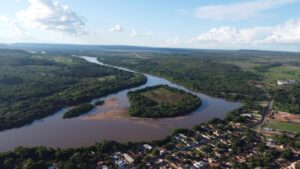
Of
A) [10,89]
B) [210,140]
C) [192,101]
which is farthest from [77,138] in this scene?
[10,89]

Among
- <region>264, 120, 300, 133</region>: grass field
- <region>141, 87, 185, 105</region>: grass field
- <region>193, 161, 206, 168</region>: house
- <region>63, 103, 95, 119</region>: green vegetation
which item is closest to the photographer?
<region>193, 161, 206, 168</region>: house

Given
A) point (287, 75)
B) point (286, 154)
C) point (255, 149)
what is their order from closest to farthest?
point (286, 154)
point (255, 149)
point (287, 75)

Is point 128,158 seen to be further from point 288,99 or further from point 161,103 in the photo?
point 288,99

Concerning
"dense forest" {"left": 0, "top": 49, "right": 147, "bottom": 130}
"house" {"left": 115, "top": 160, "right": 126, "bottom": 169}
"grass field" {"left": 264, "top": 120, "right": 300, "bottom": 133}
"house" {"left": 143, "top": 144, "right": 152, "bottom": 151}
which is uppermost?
"dense forest" {"left": 0, "top": 49, "right": 147, "bottom": 130}

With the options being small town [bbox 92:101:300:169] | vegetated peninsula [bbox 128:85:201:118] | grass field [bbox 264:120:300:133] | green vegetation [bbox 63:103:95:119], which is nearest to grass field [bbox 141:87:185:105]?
vegetated peninsula [bbox 128:85:201:118]

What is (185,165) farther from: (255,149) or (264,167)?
(255,149)

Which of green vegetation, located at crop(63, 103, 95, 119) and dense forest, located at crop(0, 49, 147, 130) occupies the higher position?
dense forest, located at crop(0, 49, 147, 130)

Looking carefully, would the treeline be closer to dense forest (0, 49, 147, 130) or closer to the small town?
the small town

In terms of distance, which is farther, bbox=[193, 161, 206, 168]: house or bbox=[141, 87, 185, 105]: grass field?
bbox=[141, 87, 185, 105]: grass field

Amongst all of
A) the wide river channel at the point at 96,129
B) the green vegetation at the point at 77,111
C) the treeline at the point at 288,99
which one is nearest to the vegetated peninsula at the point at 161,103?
the wide river channel at the point at 96,129
